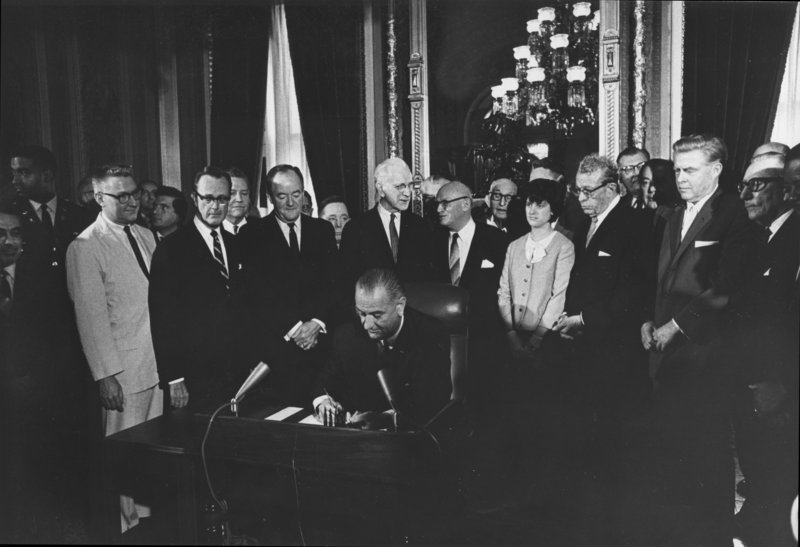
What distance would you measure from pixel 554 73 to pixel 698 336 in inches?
154

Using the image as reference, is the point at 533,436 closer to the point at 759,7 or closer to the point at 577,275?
the point at 577,275

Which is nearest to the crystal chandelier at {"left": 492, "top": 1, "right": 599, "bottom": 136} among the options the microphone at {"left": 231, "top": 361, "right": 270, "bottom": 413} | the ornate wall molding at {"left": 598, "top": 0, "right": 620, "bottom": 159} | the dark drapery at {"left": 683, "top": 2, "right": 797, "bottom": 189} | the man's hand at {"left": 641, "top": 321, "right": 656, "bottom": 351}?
the ornate wall molding at {"left": 598, "top": 0, "right": 620, "bottom": 159}

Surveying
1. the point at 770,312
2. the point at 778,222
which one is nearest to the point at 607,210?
the point at 778,222

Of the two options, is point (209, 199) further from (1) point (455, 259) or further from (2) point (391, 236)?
(1) point (455, 259)

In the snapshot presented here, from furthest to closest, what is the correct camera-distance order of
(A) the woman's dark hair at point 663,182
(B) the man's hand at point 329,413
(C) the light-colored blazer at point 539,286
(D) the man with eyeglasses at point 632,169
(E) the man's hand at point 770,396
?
1. (D) the man with eyeglasses at point 632,169
2. (A) the woman's dark hair at point 663,182
3. (C) the light-colored blazer at point 539,286
4. (E) the man's hand at point 770,396
5. (B) the man's hand at point 329,413

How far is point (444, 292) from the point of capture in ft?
8.54

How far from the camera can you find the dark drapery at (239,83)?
6.70 meters

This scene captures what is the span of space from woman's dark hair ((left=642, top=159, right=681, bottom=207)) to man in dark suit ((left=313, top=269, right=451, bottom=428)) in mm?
1795

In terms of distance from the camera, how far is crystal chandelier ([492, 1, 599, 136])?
233 inches

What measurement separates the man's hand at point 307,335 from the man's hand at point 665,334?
1459 millimetres

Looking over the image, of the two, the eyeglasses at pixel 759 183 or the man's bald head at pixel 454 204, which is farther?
the man's bald head at pixel 454 204

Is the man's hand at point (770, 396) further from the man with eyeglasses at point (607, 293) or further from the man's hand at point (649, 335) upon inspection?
the man with eyeglasses at point (607, 293)

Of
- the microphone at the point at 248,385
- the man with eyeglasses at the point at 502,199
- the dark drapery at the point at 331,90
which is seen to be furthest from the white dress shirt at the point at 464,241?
the dark drapery at the point at 331,90

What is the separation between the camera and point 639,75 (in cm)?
506
